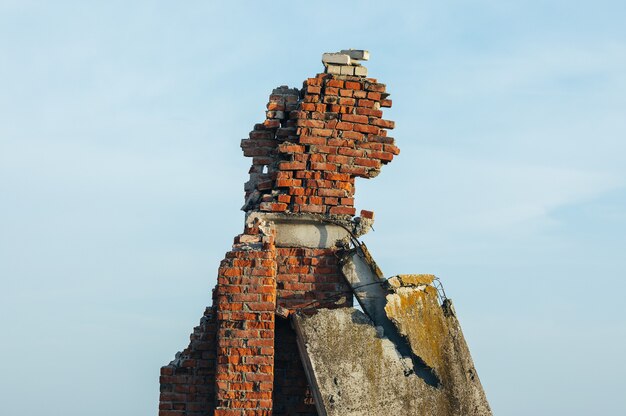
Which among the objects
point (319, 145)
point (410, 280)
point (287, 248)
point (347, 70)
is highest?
point (347, 70)

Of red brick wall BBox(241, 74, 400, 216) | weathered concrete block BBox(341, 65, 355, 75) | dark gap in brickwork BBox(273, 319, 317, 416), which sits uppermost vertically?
weathered concrete block BBox(341, 65, 355, 75)

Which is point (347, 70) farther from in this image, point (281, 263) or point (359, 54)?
point (281, 263)

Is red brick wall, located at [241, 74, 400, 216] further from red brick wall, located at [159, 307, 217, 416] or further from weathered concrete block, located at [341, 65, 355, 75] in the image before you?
red brick wall, located at [159, 307, 217, 416]

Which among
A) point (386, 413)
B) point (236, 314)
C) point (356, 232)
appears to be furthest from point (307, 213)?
point (386, 413)

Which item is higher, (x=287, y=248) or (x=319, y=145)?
(x=319, y=145)

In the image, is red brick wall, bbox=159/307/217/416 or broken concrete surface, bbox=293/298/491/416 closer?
broken concrete surface, bbox=293/298/491/416

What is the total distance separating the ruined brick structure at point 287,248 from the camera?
812 cm

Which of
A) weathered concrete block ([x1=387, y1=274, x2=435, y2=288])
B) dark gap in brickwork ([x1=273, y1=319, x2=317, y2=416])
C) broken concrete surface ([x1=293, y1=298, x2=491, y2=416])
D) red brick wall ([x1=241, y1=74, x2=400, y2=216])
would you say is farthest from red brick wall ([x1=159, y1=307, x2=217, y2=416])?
weathered concrete block ([x1=387, y1=274, x2=435, y2=288])

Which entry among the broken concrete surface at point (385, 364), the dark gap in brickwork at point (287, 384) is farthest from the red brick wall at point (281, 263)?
the broken concrete surface at point (385, 364)

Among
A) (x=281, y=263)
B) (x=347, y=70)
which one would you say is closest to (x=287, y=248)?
(x=281, y=263)

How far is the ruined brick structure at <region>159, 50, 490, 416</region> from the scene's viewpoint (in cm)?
812

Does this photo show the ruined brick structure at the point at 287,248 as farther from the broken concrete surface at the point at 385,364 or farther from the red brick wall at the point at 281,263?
the broken concrete surface at the point at 385,364

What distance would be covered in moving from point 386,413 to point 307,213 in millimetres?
1710

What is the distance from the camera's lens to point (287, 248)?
339 inches
